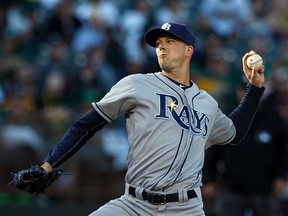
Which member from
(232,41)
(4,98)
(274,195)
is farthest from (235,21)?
(274,195)

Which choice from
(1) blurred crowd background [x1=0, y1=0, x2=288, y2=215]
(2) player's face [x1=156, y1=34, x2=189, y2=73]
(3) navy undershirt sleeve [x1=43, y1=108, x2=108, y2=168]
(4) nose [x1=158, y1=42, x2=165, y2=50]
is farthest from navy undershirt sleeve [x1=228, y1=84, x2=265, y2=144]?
(1) blurred crowd background [x1=0, y1=0, x2=288, y2=215]

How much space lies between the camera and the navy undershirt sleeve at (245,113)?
626 cm

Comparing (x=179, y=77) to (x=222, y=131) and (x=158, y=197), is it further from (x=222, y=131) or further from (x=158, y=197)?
(x=158, y=197)

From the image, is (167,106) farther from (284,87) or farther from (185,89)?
(284,87)

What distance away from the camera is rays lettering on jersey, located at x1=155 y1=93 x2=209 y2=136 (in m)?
5.74

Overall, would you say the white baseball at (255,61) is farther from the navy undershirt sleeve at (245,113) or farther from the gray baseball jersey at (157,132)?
the gray baseball jersey at (157,132)

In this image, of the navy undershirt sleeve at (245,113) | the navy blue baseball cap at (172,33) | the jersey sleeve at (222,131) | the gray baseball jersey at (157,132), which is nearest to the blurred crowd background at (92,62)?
the navy undershirt sleeve at (245,113)

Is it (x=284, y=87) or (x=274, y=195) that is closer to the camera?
(x=274, y=195)

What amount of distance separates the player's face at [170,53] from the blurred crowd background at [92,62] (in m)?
3.89

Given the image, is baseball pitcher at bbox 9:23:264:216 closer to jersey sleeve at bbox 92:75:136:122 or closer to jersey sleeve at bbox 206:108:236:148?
jersey sleeve at bbox 92:75:136:122

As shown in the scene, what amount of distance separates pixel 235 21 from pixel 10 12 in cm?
400

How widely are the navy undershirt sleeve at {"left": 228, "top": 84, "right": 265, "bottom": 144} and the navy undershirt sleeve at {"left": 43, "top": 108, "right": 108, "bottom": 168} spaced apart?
1.13m

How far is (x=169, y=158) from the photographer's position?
565 centimetres

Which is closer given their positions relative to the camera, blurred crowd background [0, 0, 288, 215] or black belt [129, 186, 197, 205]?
black belt [129, 186, 197, 205]
